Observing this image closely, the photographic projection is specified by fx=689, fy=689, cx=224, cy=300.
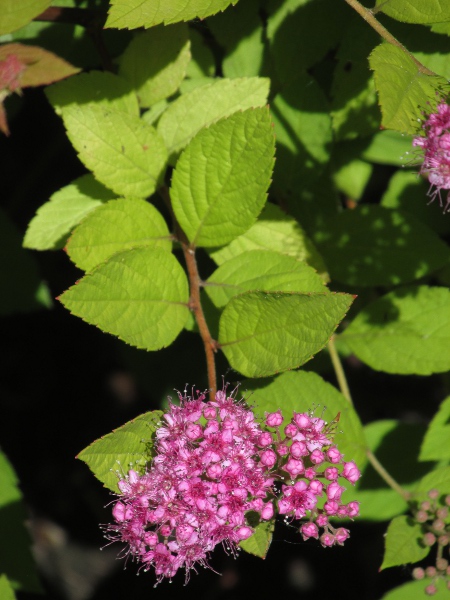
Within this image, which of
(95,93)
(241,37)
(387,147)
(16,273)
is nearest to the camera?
(95,93)

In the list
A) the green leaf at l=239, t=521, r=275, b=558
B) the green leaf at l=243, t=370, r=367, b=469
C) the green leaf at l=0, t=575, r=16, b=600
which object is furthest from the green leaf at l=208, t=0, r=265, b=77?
the green leaf at l=0, t=575, r=16, b=600

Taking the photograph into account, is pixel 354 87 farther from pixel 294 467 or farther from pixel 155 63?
pixel 294 467

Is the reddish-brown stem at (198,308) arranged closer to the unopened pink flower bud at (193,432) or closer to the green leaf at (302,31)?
the unopened pink flower bud at (193,432)

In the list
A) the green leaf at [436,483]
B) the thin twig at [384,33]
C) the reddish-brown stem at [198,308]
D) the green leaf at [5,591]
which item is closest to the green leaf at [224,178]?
the reddish-brown stem at [198,308]

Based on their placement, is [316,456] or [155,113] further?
[155,113]

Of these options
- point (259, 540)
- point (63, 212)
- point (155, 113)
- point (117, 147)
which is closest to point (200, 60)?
point (155, 113)

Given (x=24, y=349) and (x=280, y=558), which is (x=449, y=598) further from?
(x=24, y=349)

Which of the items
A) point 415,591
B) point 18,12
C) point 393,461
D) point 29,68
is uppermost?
point 18,12
